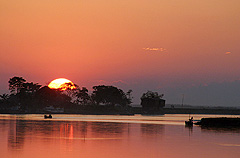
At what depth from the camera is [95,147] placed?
5003cm

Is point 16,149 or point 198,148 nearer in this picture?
point 16,149

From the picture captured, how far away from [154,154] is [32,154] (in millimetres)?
12261

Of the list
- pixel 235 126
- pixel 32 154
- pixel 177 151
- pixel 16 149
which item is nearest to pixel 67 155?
pixel 32 154

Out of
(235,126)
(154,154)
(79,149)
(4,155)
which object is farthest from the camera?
(235,126)

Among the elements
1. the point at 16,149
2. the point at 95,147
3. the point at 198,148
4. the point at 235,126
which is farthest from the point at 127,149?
the point at 235,126

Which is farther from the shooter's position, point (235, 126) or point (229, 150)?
point (235, 126)

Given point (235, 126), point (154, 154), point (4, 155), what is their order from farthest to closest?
1. point (235, 126)
2. point (154, 154)
3. point (4, 155)

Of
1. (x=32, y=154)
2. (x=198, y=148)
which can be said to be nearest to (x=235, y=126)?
(x=198, y=148)

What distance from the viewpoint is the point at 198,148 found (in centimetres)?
5056

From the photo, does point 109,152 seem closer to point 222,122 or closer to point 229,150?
point 229,150

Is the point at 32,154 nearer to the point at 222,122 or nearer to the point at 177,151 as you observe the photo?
the point at 177,151

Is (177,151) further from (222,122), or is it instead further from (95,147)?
(222,122)

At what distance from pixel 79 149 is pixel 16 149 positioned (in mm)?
6805

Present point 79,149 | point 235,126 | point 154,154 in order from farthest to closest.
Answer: point 235,126 → point 79,149 → point 154,154
